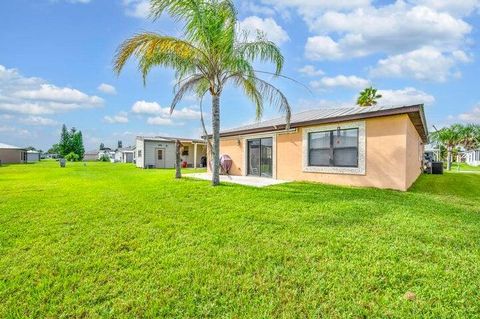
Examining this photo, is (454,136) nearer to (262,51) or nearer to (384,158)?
(384,158)

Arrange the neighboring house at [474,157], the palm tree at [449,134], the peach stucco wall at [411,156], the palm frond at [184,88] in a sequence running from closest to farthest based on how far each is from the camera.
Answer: the palm frond at [184,88] → the peach stucco wall at [411,156] → the palm tree at [449,134] → the neighboring house at [474,157]

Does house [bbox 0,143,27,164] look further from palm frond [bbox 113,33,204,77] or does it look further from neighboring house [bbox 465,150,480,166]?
neighboring house [bbox 465,150,480,166]

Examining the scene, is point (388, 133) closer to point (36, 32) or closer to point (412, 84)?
point (412, 84)

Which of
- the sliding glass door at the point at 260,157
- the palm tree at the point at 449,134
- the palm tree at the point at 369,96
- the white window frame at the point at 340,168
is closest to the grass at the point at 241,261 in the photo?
the white window frame at the point at 340,168

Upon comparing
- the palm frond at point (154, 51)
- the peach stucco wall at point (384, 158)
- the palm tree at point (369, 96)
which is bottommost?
the peach stucco wall at point (384, 158)

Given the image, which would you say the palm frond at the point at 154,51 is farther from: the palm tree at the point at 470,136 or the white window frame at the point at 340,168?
the palm tree at the point at 470,136

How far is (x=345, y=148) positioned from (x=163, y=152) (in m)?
23.2

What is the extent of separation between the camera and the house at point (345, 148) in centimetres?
994

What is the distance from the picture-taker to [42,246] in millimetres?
4699

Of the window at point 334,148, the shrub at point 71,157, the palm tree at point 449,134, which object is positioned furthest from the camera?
the shrub at point 71,157

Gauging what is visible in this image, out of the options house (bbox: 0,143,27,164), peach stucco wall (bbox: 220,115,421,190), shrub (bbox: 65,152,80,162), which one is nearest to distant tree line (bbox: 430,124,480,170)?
peach stucco wall (bbox: 220,115,421,190)

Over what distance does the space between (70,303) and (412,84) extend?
72.6 feet

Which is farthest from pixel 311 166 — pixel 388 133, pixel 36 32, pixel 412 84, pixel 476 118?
pixel 476 118

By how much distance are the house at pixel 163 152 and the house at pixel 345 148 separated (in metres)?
15.2
